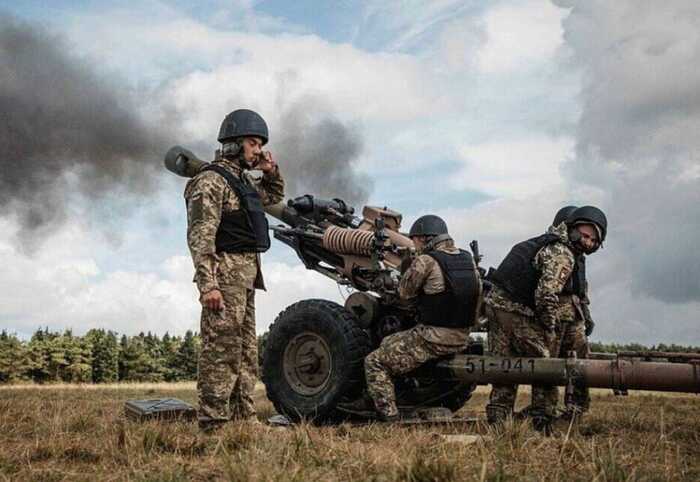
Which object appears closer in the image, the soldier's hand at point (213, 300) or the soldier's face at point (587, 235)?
the soldier's hand at point (213, 300)

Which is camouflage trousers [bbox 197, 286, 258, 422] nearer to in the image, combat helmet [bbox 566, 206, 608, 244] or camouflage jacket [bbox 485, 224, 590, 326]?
camouflage jacket [bbox 485, 224, 590, 326]

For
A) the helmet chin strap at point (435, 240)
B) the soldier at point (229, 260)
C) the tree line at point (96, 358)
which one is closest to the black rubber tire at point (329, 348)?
the helmet chin strap at point (435, 240)

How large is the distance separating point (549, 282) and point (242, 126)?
3208mm

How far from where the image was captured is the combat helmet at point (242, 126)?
6.45 m

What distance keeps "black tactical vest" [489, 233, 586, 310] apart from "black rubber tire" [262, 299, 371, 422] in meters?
1.54

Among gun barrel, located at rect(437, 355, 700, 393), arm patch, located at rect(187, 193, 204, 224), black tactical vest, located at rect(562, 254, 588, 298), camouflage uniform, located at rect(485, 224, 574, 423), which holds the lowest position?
gun barrel, located at rect(437, 355, 700, 393)

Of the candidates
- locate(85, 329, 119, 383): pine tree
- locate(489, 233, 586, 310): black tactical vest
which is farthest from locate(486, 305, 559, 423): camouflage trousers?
locate(85, 329, 119, 383): pine tree

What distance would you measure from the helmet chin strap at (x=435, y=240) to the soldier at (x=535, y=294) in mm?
675

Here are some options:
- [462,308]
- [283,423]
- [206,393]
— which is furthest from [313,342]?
[206,393]

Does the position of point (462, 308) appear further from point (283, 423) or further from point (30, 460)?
point (30, 460)

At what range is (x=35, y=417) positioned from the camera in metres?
6.72

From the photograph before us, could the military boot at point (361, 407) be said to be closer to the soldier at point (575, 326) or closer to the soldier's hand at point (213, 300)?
the soldier at point (575, 326)

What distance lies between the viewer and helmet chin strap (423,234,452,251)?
7.58m

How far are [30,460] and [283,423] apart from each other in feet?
11.5
